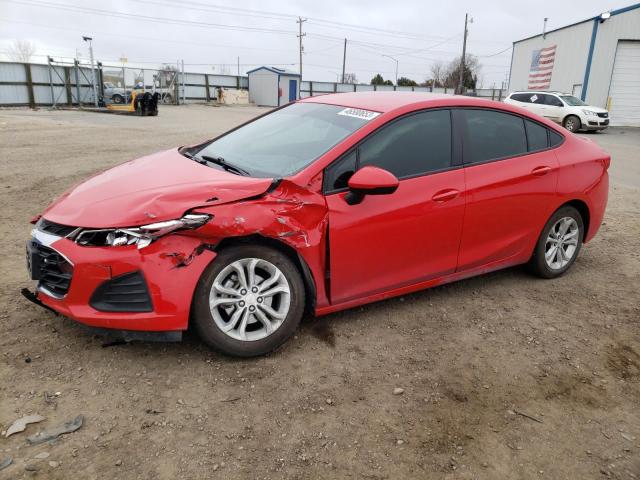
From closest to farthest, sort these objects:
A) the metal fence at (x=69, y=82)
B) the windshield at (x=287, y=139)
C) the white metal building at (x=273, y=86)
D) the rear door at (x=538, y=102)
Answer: the windshield at (x=287, y=139) → the rear door at (x=538, y=102) → the metal fence at (x=69, y=82) → the white metal building at (x=273, y=86)

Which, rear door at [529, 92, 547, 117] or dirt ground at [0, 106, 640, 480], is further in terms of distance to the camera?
rear door at [529, 92, 547, 117]

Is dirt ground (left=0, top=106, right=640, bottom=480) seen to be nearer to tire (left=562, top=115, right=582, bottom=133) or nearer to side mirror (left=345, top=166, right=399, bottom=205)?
side mirror (left=345, top=166, right=399, bottom=205)

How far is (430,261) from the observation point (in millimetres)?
3693

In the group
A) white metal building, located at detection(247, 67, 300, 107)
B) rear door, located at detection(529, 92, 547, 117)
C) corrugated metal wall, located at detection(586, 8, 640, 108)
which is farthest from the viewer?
white metal building, located at detection(247, 67, 300, 107)

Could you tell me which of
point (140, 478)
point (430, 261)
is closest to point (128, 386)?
point (140, 478)

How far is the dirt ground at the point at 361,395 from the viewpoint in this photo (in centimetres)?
235

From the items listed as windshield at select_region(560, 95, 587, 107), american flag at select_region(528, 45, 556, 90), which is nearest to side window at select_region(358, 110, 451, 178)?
windshield at select_region(560, 95, 587, 107)

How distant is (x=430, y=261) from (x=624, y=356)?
1389mm

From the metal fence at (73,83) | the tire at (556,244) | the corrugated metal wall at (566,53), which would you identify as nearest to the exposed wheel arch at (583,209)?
the tire at (556,244)

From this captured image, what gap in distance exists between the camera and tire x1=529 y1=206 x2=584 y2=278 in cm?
438

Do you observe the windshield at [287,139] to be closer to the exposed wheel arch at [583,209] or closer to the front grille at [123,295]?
the front grille at [123,295]

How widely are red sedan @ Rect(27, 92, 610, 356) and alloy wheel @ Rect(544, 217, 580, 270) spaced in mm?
57

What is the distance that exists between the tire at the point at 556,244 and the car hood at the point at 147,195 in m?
2.57

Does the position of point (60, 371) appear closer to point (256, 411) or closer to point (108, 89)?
point (256, 411)
